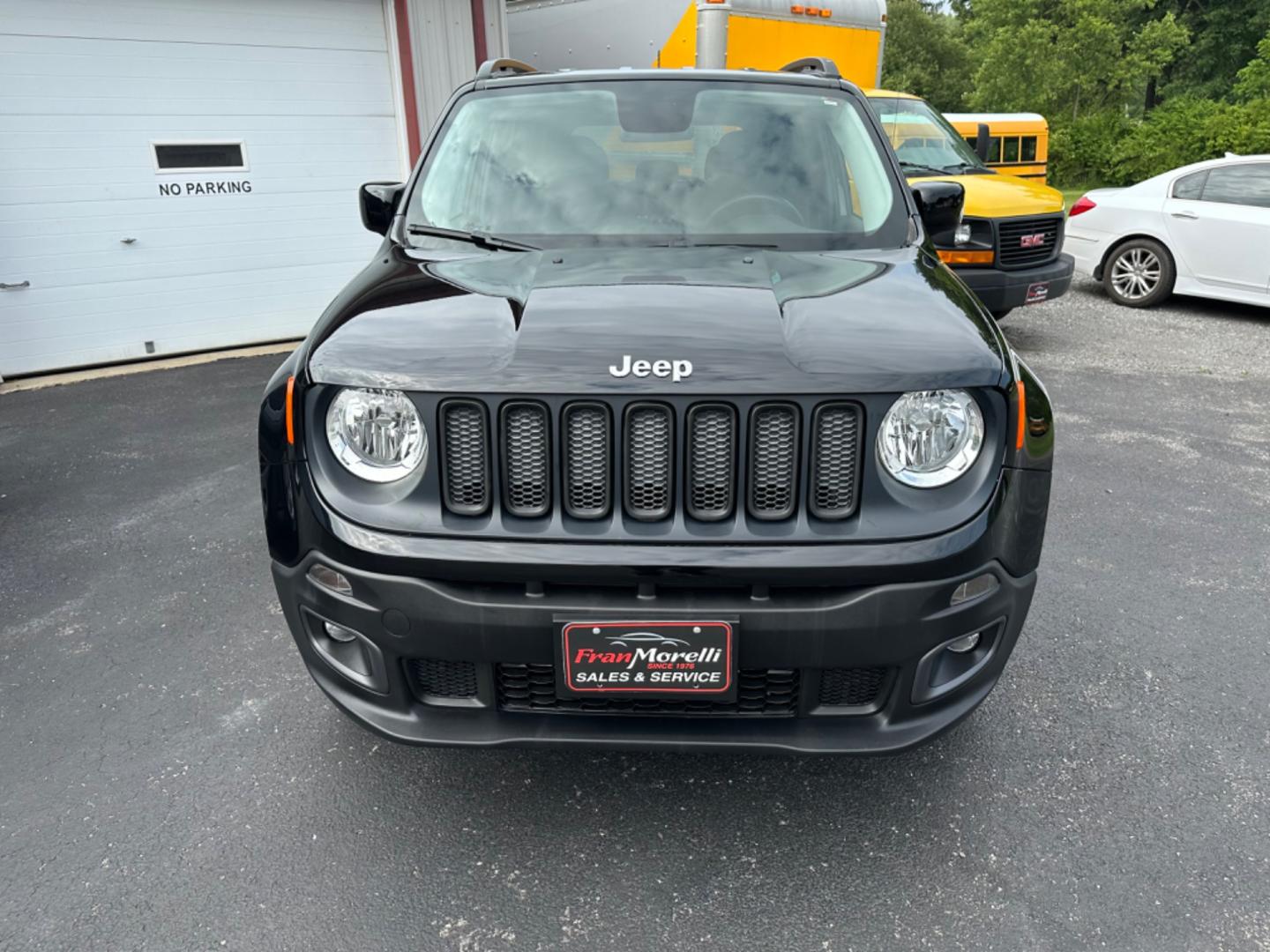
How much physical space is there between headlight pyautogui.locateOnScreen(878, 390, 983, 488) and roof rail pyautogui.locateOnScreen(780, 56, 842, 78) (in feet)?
6.68

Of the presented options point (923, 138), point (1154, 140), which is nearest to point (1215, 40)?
point (1154, 140)

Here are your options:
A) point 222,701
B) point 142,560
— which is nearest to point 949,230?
point 222,701

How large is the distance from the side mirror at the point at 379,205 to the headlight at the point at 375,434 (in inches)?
58.6

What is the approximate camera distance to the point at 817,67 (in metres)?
3.85

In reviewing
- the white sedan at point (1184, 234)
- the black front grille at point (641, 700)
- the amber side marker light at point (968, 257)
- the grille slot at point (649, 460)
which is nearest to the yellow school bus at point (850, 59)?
the amber side marker light at point (968, 257)

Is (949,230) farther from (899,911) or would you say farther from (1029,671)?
(899,911)

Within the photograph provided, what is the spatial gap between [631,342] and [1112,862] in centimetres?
182

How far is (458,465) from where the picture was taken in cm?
214

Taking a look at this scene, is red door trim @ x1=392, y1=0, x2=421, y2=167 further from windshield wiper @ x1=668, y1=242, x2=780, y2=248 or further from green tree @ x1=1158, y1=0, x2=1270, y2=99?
green tree @ x1=1158, y1=0, x2=1270, y2=99

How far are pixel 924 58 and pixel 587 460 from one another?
51012mm

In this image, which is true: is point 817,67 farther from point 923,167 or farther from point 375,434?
point 923,167

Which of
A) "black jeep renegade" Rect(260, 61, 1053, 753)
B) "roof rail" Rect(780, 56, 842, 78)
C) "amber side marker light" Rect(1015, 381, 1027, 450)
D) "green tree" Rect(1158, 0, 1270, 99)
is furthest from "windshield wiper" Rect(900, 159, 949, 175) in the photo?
"green tree" Rect(1158, 0, 1270, 99)

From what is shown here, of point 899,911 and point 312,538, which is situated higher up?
point 312,538

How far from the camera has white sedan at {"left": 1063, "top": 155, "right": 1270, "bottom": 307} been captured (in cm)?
896
